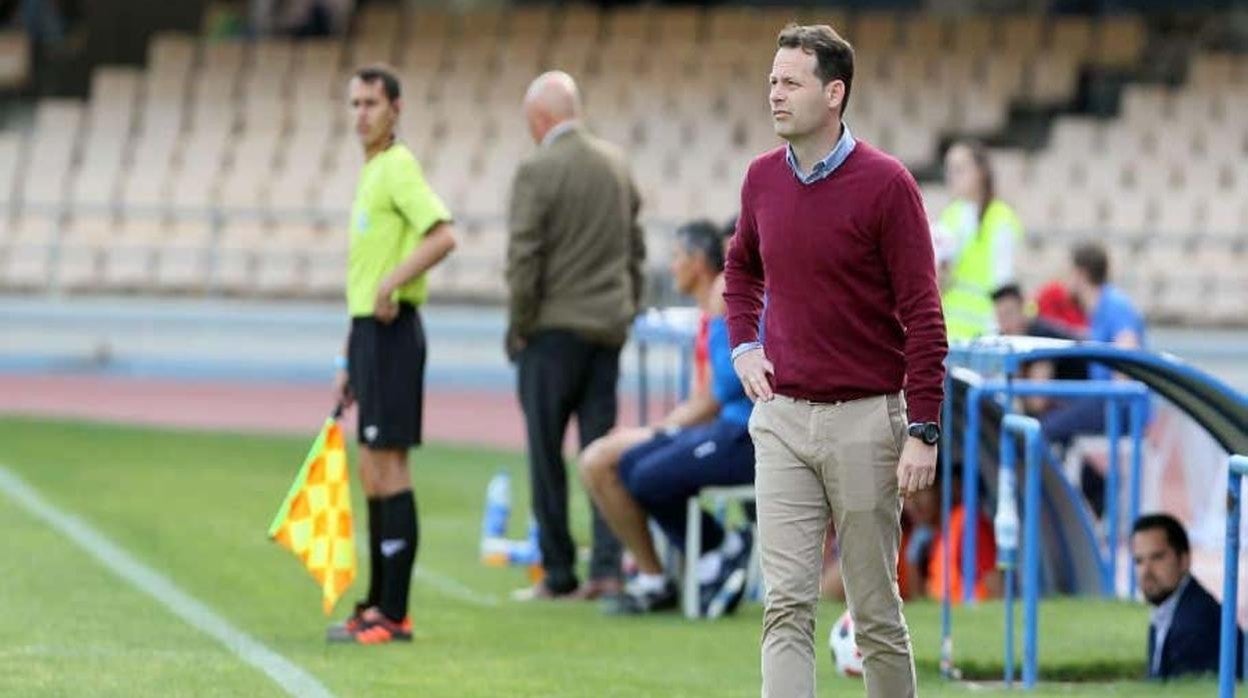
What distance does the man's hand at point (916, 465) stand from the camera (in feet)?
24.4

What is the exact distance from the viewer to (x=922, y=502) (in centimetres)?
1284

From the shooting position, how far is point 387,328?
34.9ft

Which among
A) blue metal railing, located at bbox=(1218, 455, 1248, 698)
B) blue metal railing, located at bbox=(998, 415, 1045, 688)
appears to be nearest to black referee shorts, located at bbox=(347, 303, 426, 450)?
blue metal railing, located at bbox=(998, 415, 1045, 688)

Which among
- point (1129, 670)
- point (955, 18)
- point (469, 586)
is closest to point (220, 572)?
point (469, 586)

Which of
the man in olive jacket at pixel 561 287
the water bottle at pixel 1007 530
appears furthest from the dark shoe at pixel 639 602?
the water bottle at pixel 1007 530

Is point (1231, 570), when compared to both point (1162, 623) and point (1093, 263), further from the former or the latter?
point (1093, 263)

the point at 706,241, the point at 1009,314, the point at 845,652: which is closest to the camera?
the point at 845,652

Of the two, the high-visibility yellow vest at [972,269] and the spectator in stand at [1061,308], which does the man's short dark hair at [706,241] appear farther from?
the spectator in stand at [1061,308]

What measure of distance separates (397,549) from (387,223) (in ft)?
4.01

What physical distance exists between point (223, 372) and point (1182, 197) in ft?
28.8

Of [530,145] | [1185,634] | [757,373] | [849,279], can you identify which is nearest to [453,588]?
[1185,634]

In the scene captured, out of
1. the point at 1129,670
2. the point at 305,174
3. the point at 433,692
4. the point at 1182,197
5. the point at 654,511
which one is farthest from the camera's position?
the point at 305,174

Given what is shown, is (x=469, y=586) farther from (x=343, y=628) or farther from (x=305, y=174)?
Result: (x=305, y=174)

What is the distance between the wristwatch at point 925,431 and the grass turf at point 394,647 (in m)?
2.31
